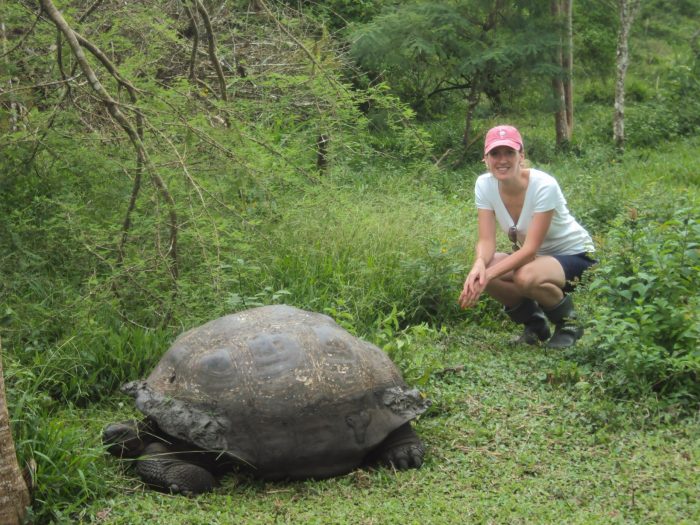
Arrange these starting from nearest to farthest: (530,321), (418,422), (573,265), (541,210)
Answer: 1. (418,422)
2. (541,210)
3. (573,265)
4. (530,321)

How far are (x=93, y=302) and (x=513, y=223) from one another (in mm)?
2595

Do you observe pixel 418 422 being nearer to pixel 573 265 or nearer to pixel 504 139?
pixel 573 265

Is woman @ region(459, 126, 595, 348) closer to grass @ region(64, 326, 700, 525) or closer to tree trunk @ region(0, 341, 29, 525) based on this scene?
grass @ region(64, 326, 700, 525)

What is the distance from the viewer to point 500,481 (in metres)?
3.81

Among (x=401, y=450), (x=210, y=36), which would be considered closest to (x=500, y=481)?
(x=401, y=450)

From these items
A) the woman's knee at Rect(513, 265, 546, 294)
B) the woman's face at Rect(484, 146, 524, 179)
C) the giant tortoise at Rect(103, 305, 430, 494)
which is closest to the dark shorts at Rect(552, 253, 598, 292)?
the woman's knee at Rect(513, 265, 546, 294)

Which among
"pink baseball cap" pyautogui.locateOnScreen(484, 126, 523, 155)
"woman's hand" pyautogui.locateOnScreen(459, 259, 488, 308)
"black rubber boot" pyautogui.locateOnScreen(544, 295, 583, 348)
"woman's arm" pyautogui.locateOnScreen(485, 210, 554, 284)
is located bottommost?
"black rubber boot" pyautogui.locateOnScreen(544, 295, 583, 348)

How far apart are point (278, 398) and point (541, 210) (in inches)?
88.6

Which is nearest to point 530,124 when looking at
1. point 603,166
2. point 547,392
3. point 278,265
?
point 603,166

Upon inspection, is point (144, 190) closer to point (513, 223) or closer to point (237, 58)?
point (513, 223)

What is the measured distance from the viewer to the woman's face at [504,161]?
5273mm

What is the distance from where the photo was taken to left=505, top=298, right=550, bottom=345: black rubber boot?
5629 mm

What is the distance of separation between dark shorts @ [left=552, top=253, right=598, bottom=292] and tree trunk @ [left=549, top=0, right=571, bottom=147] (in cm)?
677

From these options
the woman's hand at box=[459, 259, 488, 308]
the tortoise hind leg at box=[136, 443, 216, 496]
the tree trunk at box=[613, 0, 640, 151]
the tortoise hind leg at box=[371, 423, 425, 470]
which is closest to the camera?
the tortoise hind leg at box=[136, 443, 216, 496]
